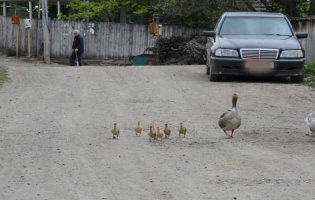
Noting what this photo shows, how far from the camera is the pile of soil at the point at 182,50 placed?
2366 centimetres

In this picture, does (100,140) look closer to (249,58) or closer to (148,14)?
(249,58)

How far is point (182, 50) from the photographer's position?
79.8 feet

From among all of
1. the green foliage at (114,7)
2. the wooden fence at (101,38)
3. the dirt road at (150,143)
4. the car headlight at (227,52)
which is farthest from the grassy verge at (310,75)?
the green foliage at (114,7)

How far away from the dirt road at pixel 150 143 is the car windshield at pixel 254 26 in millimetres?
1562

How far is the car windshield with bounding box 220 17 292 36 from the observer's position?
1541 cm

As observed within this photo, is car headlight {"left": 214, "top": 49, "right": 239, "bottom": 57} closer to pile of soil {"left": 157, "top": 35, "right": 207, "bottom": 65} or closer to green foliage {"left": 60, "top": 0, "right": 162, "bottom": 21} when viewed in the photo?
pile of soil {"left": 157, "top": 35, "right": 207, "bottom": 65}

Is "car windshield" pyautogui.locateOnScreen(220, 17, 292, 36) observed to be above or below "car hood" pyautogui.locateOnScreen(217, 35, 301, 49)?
above

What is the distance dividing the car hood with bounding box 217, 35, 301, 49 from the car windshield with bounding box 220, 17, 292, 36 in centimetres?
30

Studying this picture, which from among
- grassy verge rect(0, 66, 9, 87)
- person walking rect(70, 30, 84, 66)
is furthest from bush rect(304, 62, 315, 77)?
person walking rect(70, 30, 84, 66)

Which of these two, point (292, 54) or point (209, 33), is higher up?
point (209, 33)

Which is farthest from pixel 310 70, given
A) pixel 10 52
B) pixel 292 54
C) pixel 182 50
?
pixel 10 52

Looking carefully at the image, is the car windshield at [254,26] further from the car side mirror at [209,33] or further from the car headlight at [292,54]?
the car headlight at [292,54]

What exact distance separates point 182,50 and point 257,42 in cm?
991

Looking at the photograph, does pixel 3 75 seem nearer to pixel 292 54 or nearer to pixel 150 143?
pixel 292 54
